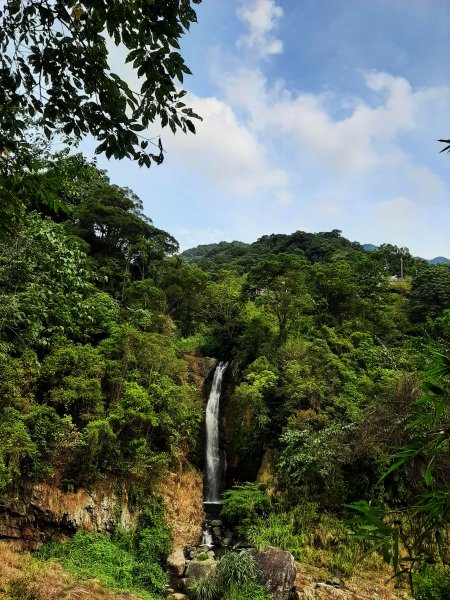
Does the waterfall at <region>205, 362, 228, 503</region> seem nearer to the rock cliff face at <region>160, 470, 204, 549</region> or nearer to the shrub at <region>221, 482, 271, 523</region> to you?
the rock cliff face at <region>160, 470, 204, 549</region>

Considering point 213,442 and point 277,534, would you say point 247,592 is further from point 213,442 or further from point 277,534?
point 213,442

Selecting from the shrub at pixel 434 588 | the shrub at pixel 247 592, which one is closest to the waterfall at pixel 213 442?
the shrub at pixel 247 592

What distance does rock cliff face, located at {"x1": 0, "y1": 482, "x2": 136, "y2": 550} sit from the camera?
9.16 metres

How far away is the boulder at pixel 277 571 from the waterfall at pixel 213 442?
4742 mm

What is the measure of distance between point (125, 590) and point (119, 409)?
4.17 metres

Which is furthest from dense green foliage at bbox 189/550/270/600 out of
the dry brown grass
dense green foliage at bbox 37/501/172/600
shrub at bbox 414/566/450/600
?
shrub at bbox 414/566/450/600

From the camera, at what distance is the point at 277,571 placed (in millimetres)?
8898

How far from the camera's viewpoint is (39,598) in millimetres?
7137

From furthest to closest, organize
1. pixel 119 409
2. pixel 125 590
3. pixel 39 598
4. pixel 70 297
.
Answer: pixel 119 409 < pixel 125 590 < pixel 39 598 < pixel 70 297

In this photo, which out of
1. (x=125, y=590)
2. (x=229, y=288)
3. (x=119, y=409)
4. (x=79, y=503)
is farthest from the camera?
(x=229, y=288)

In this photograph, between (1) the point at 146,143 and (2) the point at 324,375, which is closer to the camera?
(1) the point at 146,143

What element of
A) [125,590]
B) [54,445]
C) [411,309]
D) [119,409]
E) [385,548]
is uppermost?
[411,309]

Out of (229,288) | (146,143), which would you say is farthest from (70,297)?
(229,288)

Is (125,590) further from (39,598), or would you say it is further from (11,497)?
(11,497)
